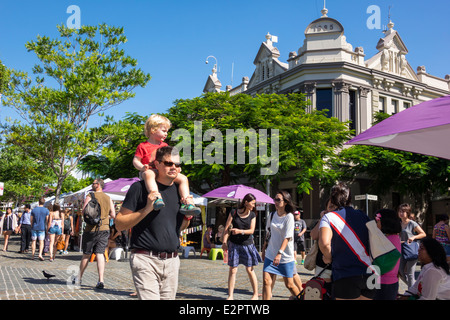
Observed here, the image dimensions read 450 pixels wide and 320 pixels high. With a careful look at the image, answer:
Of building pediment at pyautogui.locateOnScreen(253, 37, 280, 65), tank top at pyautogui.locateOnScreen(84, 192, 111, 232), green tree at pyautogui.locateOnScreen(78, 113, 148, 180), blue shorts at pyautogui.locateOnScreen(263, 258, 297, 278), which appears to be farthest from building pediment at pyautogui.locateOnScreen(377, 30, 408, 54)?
blue shorts at pyautogui.locateOnScreen(263, 258, 297, 278)

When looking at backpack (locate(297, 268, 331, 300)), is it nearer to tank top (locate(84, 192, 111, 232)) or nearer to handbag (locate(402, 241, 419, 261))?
handbag (locate(402, 241, 419, 261))

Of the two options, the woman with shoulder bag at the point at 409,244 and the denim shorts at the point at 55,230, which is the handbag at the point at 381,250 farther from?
the denim shorts at the point at 55,230

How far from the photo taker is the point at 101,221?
8523 mm

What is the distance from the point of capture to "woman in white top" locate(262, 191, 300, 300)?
6.41 m

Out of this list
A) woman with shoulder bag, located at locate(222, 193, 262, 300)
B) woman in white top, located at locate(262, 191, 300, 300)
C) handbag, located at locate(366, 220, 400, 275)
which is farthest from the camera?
woman with shoulder bag, located at locate(222, 193, 262, 300)

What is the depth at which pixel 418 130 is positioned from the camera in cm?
411

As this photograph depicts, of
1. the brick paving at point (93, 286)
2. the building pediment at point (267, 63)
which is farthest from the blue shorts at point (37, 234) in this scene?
the building pediment at point (267, 63)

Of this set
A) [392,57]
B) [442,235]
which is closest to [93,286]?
[442,235]

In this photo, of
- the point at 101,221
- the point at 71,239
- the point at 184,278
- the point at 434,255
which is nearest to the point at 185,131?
the point at 71,239

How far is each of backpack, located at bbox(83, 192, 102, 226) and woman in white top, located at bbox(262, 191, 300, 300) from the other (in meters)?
3.42

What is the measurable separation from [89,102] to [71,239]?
7055 millimetres

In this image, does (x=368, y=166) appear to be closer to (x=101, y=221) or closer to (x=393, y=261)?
(x=101, y=221)

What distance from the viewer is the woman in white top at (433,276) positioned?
→ 16.0ft

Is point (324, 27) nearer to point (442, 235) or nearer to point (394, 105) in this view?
point (394, 105)
